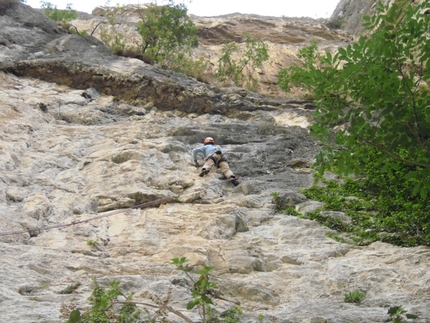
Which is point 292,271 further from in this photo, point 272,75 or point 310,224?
point 272,75

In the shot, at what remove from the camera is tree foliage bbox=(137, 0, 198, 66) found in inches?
820

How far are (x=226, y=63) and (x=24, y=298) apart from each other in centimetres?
2192

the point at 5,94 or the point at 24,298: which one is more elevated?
the point at 5,94

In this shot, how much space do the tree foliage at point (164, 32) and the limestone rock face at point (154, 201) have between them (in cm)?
334

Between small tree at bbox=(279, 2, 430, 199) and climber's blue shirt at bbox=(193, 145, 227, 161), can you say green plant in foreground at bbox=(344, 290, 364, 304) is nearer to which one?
small tree at bbox=(279, 2, 430, 199)

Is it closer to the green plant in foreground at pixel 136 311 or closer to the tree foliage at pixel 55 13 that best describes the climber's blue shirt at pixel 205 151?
the green plant in foreground at pixel 136 311

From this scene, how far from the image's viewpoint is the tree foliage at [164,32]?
20.8 m

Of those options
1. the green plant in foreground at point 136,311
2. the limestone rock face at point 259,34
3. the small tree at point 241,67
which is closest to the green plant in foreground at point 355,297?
the green plant in foreground at point 136,311

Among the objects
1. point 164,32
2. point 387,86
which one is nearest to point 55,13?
point 164,32

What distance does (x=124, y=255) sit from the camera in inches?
296

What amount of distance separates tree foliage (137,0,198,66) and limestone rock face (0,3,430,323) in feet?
11.0

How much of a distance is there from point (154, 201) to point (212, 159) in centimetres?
246

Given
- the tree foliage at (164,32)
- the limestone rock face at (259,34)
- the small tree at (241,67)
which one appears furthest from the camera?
the limestone rock face at (259,34)

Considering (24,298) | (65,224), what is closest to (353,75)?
(24,298)
